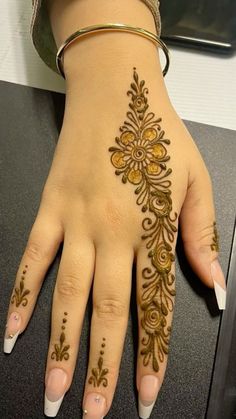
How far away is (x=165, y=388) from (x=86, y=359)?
3.9 inches

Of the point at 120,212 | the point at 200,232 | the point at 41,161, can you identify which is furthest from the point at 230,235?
the point at 41,161

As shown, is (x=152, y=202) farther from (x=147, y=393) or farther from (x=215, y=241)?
(x=147, y=393)

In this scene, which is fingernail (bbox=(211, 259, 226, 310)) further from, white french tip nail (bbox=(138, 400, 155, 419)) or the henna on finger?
white french tip nail (bbox=(138, 400, 155, 419))

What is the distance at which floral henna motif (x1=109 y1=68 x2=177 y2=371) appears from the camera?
511 mm

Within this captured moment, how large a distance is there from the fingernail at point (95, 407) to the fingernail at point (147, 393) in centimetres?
4

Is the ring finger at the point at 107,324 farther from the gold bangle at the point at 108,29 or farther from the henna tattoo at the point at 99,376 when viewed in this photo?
the gold bangle at the point at 108,29

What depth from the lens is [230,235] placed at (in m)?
0.61

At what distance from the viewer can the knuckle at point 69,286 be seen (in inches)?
20.9

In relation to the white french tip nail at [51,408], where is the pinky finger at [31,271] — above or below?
above

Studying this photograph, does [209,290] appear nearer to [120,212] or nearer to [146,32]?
[120,212]

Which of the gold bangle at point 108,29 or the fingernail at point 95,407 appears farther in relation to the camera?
the gold bangle at point 108,29

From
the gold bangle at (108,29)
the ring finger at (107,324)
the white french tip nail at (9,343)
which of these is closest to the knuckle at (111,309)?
the ring finger at (107,324)

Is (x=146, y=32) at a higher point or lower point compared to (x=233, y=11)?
lower

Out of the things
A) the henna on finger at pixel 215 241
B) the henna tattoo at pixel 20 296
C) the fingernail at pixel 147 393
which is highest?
the henna on finger at pixel 215 241
